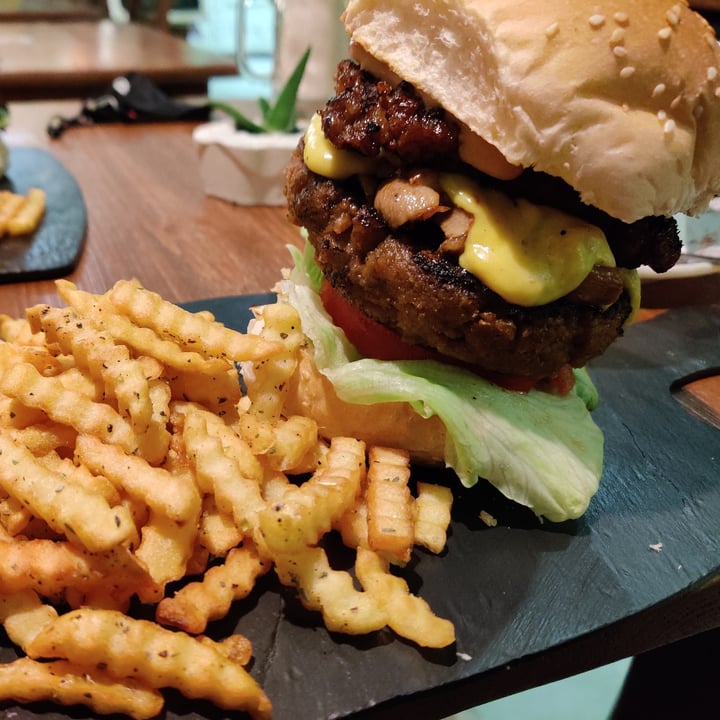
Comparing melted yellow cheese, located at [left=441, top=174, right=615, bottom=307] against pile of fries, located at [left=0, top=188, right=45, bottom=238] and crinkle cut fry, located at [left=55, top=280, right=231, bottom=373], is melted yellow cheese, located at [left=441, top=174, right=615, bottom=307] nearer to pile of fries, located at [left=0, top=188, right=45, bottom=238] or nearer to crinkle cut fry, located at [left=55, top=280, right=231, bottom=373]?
crinkle cut fry, located at [left=55, top=280, right=231, bottom=373]

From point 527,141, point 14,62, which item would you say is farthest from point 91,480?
point 14,62

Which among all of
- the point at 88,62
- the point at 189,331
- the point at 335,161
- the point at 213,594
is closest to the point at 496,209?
the point at 335,161

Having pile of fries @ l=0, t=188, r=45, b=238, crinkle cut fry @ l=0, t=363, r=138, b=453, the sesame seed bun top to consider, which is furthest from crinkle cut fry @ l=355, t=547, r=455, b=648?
pile of fries @ l=0, t=188, r=45, b=238

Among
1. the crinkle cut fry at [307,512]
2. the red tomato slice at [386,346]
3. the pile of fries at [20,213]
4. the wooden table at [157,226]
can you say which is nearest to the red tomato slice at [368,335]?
the red tomato slice at [386,346]

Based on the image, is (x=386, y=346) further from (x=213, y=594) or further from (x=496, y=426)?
(x=213, y=594)

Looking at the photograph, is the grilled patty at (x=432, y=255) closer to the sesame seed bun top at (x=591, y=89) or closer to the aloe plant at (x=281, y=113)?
the sesame seed bun top at (x=591, y=89)
